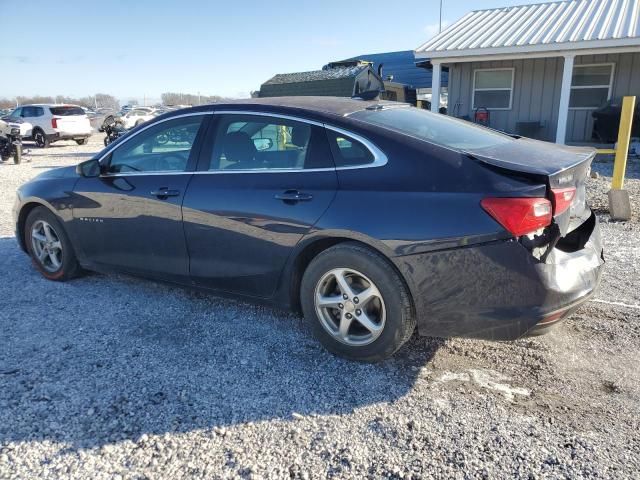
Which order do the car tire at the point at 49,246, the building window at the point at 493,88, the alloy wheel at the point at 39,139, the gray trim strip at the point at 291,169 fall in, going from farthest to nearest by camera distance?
the alloy wheel at the point at 39,139
the building window at the point at 493,88
the car tire at the point at 49,246
the gray trim strip at the point at 291,169

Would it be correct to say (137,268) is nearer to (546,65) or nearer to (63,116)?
(546,65)

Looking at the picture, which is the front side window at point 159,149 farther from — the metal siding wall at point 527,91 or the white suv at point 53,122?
the white suv at point 53,122

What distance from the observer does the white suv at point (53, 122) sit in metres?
20.2

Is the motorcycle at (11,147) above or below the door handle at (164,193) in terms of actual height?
below

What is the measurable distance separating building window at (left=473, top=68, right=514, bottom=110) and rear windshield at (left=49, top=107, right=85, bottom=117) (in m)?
15.5

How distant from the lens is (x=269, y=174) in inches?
131

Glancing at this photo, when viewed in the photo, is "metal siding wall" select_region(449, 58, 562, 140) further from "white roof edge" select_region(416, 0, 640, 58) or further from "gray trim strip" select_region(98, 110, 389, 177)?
"gray trim strip" select_region(98, 110, 389, 177)

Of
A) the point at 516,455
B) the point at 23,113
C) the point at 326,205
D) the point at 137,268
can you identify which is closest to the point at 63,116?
the point at 23,113

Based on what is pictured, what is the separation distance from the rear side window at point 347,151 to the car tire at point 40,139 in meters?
20.9

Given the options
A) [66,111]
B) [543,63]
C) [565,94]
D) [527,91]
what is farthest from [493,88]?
[66,111]

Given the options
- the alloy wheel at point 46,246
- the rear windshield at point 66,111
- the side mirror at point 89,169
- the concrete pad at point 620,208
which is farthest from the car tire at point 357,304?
the rear windshield at point 66,111

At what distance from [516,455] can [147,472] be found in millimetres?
1661

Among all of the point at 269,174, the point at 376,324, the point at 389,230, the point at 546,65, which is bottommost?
the point at 376,324

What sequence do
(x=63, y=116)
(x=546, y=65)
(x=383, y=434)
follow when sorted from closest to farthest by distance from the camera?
(x=383, y=434), (x=546, y=65), (x=63, y=116)
